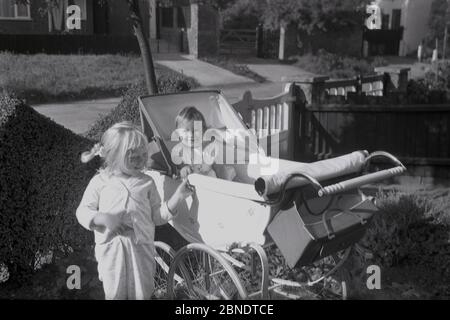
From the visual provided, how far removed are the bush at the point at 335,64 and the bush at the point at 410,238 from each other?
18431 mm

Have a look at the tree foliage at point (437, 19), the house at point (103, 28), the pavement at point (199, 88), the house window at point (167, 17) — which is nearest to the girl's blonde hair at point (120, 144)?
the pavement at point (199, 88)

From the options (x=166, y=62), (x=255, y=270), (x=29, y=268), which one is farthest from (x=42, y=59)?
(x=255, y=270)

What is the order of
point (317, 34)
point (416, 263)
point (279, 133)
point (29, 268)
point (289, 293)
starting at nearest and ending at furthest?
point (289, 293) → point (29, 268) → point (416, 263) → point (279, 133) → point (317, 34)

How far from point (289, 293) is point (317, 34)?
24.1 m

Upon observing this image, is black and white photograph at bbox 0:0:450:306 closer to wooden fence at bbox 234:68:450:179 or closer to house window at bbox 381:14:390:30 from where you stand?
wooden fence at bbox 234:68:450:179

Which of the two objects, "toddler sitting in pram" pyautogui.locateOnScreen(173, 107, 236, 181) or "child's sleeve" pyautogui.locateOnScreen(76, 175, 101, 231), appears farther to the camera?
"toddler sitting in pram" pyautogui.locateOnScreen(173, 107, 236, 181)

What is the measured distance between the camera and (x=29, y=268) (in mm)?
4414

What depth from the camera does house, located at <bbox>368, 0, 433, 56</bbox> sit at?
29.0 m

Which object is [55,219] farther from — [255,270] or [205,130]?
[255,270]

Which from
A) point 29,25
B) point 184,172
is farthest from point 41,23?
point 184,172

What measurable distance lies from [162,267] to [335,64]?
2179 centimetres

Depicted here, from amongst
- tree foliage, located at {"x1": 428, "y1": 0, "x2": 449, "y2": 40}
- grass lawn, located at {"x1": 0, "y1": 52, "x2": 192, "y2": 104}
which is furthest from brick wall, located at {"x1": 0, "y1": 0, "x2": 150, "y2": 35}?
tree foliage, located at {"x1": 428, "y1": 0, "x2": 449, "y2": 40}

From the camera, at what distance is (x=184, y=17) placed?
27.0 m

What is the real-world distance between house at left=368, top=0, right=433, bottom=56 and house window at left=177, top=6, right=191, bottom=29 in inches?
374
